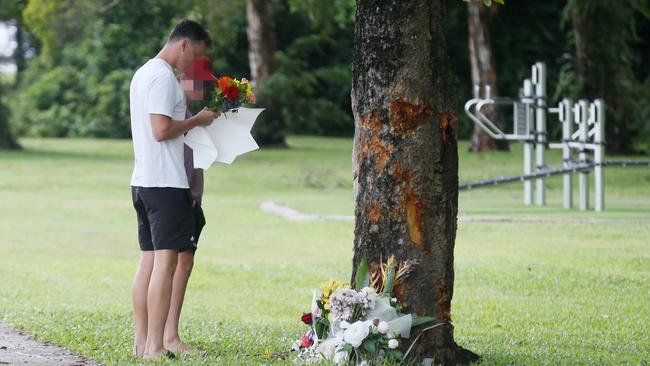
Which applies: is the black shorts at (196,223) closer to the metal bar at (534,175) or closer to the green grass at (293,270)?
the green grass at (293,270)

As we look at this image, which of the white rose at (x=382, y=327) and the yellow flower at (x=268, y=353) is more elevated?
the white rose at (x=382, y=327)

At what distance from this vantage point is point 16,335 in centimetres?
853

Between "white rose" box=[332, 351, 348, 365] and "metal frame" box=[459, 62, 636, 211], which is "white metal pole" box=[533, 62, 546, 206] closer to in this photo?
"metal frame" box=[459, 62, 636, 211]

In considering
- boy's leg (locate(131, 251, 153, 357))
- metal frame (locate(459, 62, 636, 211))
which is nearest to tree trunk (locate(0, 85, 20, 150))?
metal frame (locate(459, 62, 636, 211))

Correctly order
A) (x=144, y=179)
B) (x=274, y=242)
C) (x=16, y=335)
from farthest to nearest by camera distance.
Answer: (x=274, y=242) → (x=16, y=335) → (x=144, y=179)

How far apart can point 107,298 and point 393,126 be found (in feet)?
16.4

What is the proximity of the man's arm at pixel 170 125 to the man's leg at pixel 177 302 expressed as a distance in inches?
30.8

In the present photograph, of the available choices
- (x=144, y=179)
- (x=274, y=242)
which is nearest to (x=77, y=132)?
(x=274, y=242)

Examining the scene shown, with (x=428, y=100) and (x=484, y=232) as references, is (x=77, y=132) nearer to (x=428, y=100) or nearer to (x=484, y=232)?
(x=484, y=232)

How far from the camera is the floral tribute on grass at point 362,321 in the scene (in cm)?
669

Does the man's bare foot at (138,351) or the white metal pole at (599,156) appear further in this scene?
the white metal pole at (599,156)

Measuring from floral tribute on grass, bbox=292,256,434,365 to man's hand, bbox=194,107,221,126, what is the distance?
3.81 ft

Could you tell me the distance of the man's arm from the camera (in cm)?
708

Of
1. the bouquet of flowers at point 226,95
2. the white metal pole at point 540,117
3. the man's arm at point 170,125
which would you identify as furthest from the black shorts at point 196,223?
the white metal pole at point 540,117
